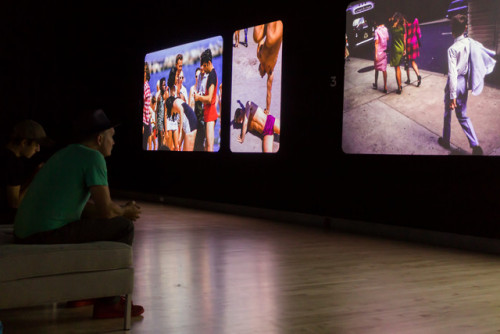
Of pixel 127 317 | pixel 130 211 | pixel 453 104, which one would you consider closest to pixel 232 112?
pixel 453 104

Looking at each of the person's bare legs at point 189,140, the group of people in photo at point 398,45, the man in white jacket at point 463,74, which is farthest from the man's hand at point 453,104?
the person's bare legs at point 189,140

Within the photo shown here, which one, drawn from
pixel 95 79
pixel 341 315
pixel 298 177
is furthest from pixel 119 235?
pixel 95 79

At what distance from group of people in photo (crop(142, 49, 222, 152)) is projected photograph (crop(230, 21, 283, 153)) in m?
0.52

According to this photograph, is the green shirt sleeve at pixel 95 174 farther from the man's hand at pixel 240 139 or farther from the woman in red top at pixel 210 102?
the woman in red top at pixel 210 102

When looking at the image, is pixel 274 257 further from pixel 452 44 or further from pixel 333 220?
pixel 452 44

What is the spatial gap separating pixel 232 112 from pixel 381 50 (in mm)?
2751

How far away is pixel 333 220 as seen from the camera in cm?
701

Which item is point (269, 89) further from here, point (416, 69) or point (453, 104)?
point (453, 104)

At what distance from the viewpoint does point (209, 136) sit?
29.3 ft

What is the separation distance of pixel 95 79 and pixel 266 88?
5.62m

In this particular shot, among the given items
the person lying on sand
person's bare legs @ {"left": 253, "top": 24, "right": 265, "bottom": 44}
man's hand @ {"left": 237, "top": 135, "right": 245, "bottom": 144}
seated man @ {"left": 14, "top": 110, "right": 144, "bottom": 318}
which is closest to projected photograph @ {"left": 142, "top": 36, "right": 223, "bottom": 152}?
man's hand @ {"left": 237, "top": 135, "right": 245, "bottom": 144}

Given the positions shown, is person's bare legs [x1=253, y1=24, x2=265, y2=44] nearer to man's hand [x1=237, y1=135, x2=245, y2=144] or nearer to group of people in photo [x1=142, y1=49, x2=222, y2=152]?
group of people in photo [x1=142, y1=49, x2=222, y2=152]

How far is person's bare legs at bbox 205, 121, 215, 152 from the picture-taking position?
884 cm

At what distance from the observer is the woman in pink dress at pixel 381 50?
20.6ft
